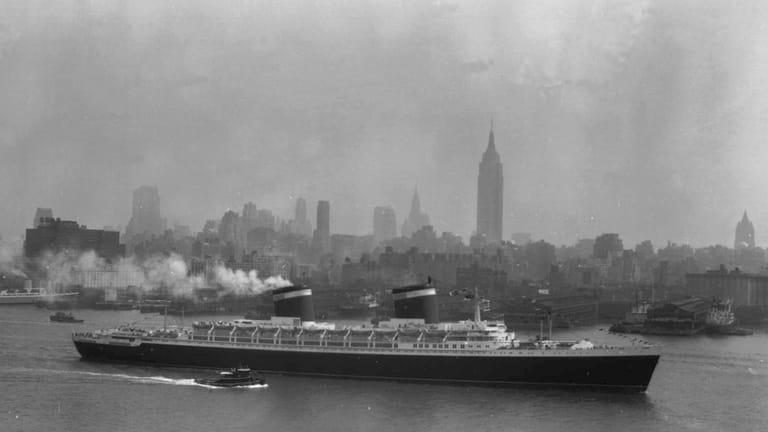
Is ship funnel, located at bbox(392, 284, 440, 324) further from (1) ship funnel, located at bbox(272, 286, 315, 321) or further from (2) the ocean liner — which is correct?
(1) ship funnel, located at bbox(272, 286, 315, 321)

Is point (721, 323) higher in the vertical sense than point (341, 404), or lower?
higher

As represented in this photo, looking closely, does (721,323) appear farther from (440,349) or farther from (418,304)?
(440,349)

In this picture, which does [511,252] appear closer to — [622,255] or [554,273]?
[622,255]

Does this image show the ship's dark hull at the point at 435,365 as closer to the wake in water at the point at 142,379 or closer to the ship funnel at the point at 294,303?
the ship funnel at the point at 294,303

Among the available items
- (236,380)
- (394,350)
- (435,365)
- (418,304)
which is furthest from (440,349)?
(236,380)

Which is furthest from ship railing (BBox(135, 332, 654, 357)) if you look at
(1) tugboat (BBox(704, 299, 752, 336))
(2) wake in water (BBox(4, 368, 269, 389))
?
(1) tugboat (BBox(704, 299, 752, 336))
